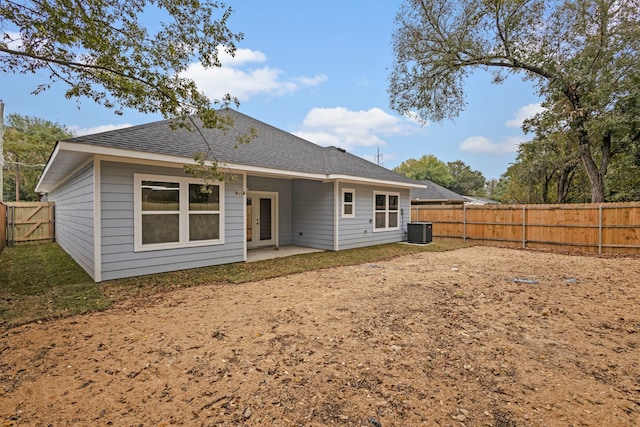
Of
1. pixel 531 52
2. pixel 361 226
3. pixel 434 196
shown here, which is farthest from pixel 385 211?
pixel 434 196

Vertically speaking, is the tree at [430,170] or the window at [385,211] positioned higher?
the tree at [430,170]

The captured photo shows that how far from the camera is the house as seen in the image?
5641 millimetres

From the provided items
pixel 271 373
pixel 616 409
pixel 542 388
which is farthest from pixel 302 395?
pixel 616 409

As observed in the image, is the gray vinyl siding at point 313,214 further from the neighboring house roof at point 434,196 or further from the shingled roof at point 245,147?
the neighboring house roof at point 434,196

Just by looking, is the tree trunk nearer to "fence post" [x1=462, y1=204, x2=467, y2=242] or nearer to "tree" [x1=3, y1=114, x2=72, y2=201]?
"fence post" [x1=462, y1=204, x2=467, y2=242]

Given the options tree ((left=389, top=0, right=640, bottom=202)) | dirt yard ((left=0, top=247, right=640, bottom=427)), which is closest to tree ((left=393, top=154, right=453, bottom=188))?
tree ((left=389, top=0, right=640, bottom=202))

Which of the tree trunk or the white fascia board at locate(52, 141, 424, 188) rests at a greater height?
the tree trunk

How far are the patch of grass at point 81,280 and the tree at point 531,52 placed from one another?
7244 millimetres

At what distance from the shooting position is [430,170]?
4469 centimetres

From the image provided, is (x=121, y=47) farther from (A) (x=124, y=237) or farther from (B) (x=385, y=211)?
(B) (x=385, y=211)

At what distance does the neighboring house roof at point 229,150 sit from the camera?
218 inches

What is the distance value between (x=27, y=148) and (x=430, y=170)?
44579 millimetres

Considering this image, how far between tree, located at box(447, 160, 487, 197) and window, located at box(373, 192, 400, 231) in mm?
39086

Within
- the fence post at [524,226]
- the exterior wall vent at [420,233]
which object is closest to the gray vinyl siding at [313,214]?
the exterior wall vent at [420,233]
